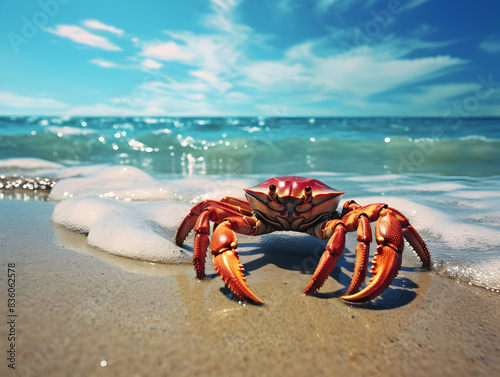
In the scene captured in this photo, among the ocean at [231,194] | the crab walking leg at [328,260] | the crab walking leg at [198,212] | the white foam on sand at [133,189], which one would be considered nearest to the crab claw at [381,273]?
the crab walking leg at [328,260]

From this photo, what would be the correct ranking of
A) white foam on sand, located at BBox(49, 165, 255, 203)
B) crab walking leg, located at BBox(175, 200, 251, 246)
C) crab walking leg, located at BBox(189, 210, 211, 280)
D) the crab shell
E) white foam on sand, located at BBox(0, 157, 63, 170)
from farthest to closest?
white foam on sand, located at BBox(0, 157, 63, 170) < white foam on sand, located at BBox(49, 165, 255, 203) < crab walking leg, located at BBox(175, 200, 251, 246) < the crab shell < crab walking leg, located at BBox(189, 210, 211, 280)

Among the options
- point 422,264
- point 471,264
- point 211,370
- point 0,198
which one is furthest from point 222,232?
point 0,198

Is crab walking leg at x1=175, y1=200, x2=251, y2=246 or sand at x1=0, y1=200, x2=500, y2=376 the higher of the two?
crab walking leg at x1=175, y1=200, x2=251, y2=246

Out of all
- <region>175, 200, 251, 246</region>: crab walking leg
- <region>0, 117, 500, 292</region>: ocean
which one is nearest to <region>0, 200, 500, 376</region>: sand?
<region>0, 117, 500, 292</region>: ocean

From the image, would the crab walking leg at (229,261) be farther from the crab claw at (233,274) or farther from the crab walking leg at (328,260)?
the crab walking leg at (328,260)

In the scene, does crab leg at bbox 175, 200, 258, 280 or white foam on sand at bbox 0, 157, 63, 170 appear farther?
white foam on sand at bbox 0, 157, 63, 170

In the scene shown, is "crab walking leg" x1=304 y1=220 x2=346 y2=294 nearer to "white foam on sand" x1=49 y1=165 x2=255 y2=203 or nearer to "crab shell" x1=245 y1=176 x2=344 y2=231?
"crab shell" x1=245 y1=176 x2=344 y2=231

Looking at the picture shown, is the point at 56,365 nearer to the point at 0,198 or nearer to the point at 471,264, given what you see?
the point at 471,264

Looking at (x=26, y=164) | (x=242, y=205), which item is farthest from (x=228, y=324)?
(x=26, y=164)
